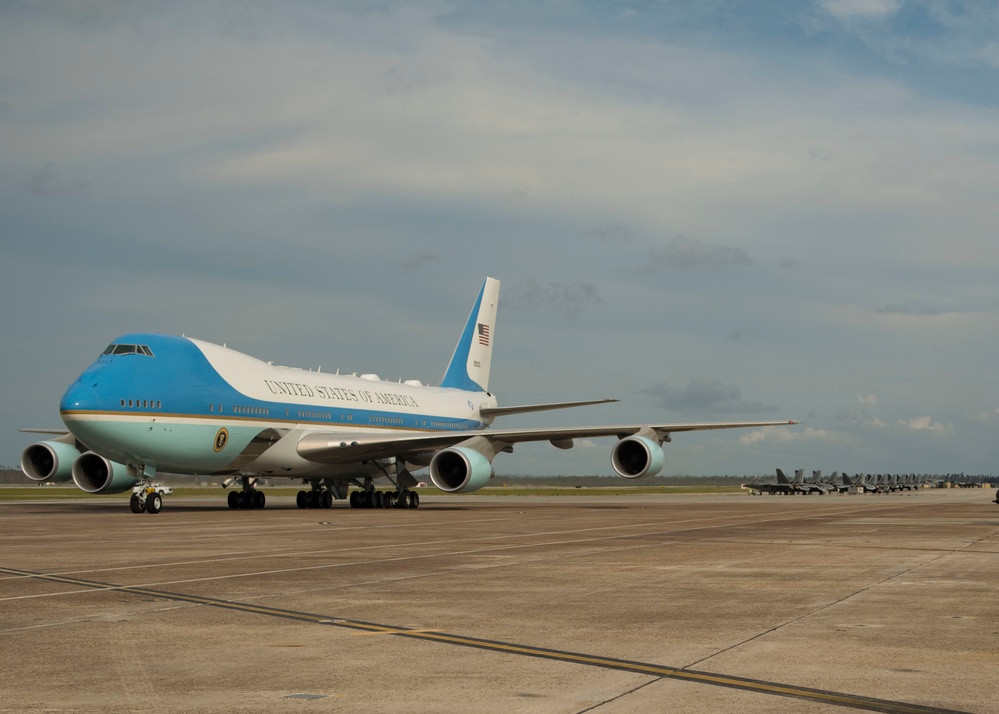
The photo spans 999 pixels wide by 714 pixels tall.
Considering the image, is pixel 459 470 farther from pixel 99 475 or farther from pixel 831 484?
pixel 831 484

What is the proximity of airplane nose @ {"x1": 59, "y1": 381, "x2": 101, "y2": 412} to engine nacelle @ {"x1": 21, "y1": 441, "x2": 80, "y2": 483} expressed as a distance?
7.35m

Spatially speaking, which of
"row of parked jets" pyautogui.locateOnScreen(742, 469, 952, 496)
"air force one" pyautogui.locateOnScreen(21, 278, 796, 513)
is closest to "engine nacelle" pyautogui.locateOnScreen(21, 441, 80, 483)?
"air force one" pyautogui.locateOnScreen(21, 278, 796, 513)

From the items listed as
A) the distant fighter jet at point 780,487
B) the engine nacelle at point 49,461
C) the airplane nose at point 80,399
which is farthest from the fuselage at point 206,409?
the distant fighter jet at point 780,487

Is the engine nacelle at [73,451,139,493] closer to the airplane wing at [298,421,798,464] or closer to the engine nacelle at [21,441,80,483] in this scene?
the engine nacelle at [21,441,80,483]

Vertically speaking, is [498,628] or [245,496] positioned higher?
[245,496]

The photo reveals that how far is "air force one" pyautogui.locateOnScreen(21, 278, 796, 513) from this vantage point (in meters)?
29.0

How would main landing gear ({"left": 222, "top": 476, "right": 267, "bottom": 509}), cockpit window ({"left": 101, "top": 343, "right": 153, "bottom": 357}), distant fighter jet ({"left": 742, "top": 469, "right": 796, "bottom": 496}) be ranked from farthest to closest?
distant fighter jet ({"left": 742, "top": 469, "right": 796, "bottom": 496})
main landing gear ({"left": 222, "top": 476, "right": 267, "bottom": 509})
cockpit window ({"left": 101, "top": 343, "right": 153, "bottom": 357})

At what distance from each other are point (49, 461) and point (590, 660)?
32.0m

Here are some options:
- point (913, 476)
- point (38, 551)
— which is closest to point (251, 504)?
point (38, 551)

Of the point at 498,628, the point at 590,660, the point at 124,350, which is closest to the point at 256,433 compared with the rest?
the point at 124,350

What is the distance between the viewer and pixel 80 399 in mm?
27906

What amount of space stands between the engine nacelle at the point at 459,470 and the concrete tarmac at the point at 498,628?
15928mm

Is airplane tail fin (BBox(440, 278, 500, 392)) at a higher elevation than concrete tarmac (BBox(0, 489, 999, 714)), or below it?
higher

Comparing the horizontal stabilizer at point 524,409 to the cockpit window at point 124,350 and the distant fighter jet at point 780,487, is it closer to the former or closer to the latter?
the cockpit window at point 124,350
